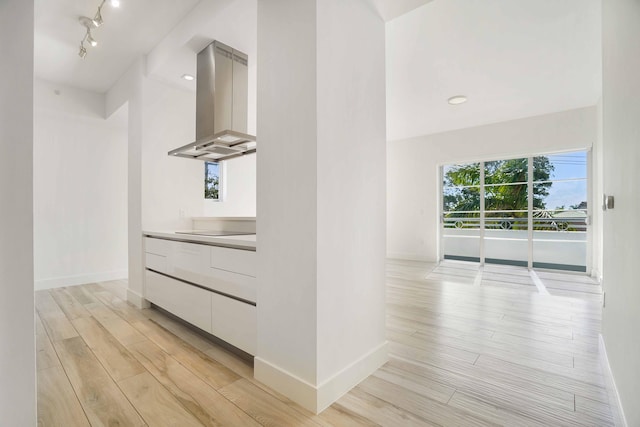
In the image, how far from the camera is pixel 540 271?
5.16 m

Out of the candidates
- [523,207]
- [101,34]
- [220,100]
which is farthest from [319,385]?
[523,207]

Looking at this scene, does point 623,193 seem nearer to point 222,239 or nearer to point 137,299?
point 222,239

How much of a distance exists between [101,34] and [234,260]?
273 centimetres

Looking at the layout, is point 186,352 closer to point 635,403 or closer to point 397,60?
point 635,403

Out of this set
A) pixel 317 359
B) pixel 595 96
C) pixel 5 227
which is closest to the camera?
pixel 5 227

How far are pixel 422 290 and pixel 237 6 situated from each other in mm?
3696

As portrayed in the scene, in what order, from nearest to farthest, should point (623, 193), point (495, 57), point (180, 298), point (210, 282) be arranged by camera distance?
point (623, 193), point (210, 282), point (180, 298), point (495, 57)

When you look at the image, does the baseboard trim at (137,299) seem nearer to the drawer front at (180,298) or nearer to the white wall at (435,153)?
the drawer front at (180,298)

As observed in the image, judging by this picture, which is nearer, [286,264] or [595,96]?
[286,264]

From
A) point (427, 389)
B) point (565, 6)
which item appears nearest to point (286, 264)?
point (427, 389)

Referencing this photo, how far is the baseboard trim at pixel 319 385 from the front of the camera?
59.0 inches

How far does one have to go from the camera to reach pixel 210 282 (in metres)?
2.22

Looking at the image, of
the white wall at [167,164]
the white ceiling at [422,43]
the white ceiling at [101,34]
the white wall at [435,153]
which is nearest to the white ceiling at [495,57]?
the white ceiling at [422,43]

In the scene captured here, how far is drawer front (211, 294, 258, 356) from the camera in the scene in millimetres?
1874
